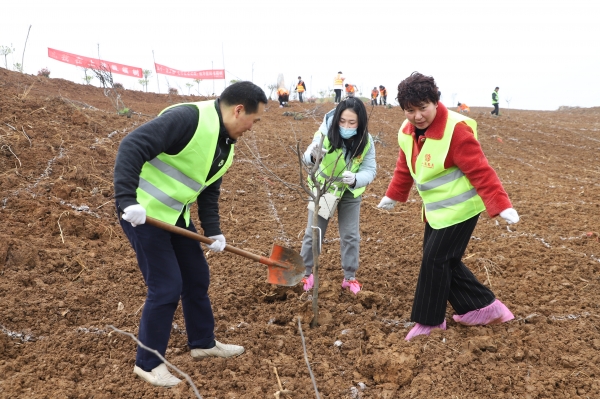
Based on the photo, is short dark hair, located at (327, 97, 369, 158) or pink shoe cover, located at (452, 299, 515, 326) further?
short dark hair, located at (327, 97, 369, 158)

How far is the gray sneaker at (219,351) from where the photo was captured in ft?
8.46

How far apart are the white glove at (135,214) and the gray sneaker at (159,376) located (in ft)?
2.54

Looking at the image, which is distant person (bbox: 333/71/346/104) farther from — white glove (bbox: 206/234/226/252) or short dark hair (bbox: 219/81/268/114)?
short dark hair (bbox: 219/81/268/114)

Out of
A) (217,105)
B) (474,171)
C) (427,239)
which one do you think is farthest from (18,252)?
(474,171)

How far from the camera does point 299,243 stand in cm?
466

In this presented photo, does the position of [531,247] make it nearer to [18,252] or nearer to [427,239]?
[427,239]

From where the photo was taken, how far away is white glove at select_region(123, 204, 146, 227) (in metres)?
1.94

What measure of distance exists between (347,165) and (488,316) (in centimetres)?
128

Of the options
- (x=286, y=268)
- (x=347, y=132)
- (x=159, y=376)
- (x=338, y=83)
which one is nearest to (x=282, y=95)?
(x=338, y=83)

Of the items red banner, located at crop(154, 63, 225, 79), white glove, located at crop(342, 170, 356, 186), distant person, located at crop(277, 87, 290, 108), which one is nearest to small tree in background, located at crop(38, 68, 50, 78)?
red banner, located at crop(154, 63, 225, 79)

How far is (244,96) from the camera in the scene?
221cm

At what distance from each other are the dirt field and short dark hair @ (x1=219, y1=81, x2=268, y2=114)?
1.38m

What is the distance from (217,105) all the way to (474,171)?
1.39 meters

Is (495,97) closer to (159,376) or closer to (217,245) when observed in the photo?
(217,245)
